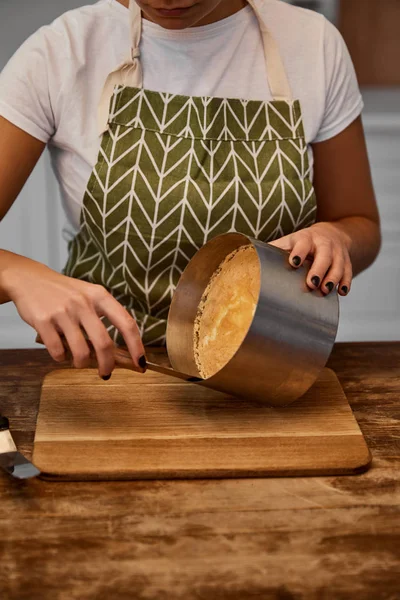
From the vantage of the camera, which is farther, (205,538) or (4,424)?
(4,424)

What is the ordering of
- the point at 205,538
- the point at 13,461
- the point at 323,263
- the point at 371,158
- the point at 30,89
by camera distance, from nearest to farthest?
the point at 205,538 < the point at 13,461 < the point at 323,263 < the point at 30,89 < the point at 371,158

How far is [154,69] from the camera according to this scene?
1.31m

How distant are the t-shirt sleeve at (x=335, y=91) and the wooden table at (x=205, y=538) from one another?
1.98 ft

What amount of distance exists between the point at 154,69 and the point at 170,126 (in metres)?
0.11

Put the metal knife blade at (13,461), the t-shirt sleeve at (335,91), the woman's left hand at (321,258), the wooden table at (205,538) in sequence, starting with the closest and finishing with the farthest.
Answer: the wooden table at (205,538), the metal knife blade at (13,461), the woman's left hand at (321,258), the t-shirt sleeve at (335,91)

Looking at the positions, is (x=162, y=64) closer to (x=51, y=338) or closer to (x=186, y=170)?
(x=186, y=170)

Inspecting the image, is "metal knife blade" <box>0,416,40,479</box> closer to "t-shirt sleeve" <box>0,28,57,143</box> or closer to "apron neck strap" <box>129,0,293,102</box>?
"t-shirt sleeve" <box>0,28,57,143</box>

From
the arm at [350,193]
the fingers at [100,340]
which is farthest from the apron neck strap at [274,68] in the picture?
the fingers at [100,340]

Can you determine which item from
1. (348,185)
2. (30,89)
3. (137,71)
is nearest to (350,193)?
(348,185)

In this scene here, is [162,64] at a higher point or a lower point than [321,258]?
higher

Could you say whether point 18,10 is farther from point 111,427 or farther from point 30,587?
point 30,587

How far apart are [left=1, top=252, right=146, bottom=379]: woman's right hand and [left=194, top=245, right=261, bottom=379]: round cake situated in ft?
0.38

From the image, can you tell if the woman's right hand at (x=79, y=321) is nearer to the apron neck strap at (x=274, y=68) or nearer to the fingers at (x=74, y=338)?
the fingers at (x=74, y=338)

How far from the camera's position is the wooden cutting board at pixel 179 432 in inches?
36.4
